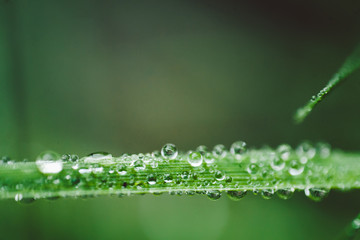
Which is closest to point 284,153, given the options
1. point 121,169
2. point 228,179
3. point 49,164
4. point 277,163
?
point 277,163

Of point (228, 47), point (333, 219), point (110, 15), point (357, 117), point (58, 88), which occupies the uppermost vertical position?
point (110, 15)

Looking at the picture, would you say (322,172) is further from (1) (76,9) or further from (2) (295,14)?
(1) (76,9)

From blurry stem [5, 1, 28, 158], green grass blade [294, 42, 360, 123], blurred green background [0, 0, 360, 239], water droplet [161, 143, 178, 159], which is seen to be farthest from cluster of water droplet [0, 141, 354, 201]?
blurry stem [5, 1, 28, 158]

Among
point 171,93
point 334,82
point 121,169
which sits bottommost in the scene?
point 121,169

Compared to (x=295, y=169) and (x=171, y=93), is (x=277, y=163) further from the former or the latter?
(x=171, y=93)

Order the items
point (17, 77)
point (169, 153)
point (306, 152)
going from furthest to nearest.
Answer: point (17, 77) → point (306, 152) → point (169, 153)

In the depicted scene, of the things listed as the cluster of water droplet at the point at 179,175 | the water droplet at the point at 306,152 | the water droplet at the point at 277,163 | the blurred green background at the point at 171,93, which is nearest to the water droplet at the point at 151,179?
the cluster of water droplet at the point at 179,175

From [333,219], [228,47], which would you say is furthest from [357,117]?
[228,47]

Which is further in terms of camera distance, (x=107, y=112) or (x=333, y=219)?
(x=107, y=112)
